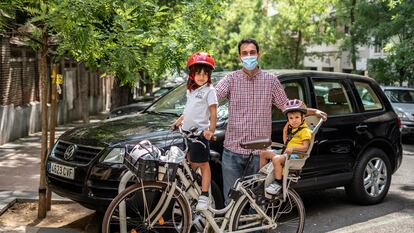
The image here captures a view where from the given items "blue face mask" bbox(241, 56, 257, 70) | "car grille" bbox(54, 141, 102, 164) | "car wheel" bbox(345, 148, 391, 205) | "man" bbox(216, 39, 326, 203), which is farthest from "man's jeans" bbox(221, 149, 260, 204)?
"car wheel" bbox(345, 148, 391, 205)

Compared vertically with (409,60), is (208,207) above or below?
below

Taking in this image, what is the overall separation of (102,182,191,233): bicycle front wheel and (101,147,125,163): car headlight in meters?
0.84

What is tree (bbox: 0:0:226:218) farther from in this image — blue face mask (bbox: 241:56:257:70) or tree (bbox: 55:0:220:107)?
blue face mask (bbox: 241:56:257:70)

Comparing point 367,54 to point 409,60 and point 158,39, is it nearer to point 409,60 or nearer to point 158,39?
point 409,60

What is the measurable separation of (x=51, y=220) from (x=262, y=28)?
82.1ft

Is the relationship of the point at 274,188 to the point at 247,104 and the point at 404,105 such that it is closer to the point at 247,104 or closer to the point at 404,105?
the point at 247,104

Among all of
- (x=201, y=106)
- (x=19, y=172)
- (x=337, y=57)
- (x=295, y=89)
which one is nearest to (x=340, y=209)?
(x=295, y=89)

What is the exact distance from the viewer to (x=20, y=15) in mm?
6277

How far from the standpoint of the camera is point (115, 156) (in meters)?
4.90

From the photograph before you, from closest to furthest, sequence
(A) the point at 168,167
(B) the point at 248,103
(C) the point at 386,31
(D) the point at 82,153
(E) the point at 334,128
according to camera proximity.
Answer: (A) the point at 168,167
(B) the point at 248,103
(D) the point at 82,153
(E) the point at 334,128
(C) the point at 386,31

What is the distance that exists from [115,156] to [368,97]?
388 centimetres

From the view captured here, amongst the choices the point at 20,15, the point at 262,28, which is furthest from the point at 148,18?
the point at 262,28

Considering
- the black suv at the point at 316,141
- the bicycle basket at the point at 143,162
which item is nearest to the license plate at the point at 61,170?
the black suv at the point at 316,141

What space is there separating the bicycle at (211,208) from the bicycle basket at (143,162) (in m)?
0.04
